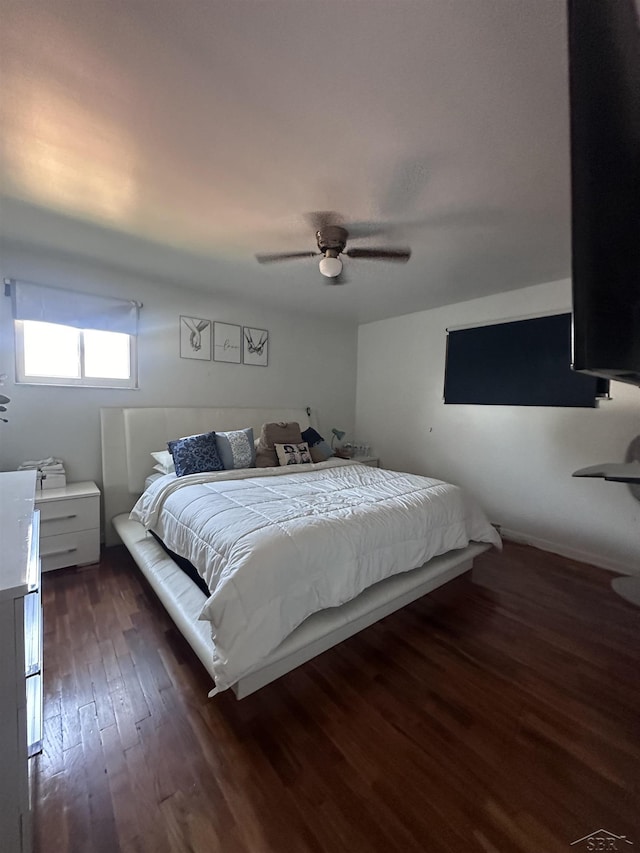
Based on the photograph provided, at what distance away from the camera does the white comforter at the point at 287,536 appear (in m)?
1.39

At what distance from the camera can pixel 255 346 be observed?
389cm

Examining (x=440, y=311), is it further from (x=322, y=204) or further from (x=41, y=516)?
(x=41, y=516)

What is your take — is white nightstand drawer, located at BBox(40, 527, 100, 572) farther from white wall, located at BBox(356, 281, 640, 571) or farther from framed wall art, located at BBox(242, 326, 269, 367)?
white wall, located at BBox(356, 281, 640, 571)

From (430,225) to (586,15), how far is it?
1.72 metres

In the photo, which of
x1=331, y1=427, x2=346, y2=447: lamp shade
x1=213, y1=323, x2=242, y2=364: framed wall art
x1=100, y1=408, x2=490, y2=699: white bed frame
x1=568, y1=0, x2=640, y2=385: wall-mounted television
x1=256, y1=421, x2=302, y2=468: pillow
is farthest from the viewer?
x1=331, y1=427, x2=346, y2=447: lamp shade

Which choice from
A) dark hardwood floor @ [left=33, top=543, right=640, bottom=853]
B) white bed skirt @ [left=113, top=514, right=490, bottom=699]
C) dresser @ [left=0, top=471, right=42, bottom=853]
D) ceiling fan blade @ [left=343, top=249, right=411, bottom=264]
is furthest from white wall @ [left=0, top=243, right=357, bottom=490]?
dresser @ [left=0, top=471, right=42, bottom=853]

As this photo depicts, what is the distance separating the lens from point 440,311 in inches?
152

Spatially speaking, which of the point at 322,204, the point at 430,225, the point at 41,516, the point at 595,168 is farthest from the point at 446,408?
the point at 41,516

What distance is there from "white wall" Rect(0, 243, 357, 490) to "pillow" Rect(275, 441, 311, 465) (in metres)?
0.99

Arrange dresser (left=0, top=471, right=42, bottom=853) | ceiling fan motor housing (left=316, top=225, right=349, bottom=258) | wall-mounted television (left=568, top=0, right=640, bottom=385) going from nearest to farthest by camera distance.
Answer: wall-mounted television (left=568, top=0, right=640, bottom=385)
dresser (left=0, top=471, right=42, bottom=853)
ceiling fan motor housing (left=316, top=225, right=349, bottom=258)

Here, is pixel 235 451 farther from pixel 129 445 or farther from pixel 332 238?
pixel 332 238

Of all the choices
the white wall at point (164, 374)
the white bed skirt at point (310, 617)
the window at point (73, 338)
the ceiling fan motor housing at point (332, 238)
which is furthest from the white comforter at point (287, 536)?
the ceiling fan motor housing at point (332, 238)

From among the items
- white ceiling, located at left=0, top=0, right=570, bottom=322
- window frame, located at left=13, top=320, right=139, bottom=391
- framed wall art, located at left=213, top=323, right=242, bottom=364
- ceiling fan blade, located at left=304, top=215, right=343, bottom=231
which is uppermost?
white ceiling, located at left=0, top=0, right=570, bottom=322

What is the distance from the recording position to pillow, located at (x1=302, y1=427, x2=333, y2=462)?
3367mm
